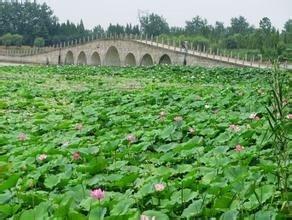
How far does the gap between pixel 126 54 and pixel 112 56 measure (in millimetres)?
5254

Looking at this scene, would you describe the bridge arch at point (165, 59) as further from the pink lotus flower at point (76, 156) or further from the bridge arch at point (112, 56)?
the pink lotus flower at point (76, 156)

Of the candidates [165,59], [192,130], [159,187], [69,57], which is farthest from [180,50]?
[159,187]

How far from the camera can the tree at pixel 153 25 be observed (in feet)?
219

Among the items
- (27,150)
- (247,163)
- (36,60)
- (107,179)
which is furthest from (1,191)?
(36,60)

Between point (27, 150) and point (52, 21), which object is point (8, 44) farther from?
point (27, 150)

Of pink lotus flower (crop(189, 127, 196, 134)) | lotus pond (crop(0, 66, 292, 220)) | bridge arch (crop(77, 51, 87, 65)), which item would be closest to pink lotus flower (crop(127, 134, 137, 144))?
lotus pond (crop(0, 66, 292, 220))

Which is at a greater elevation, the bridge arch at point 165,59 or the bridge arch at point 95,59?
the bridge arch at point 165,59

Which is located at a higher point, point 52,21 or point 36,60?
point 52,21

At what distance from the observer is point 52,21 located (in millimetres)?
72000

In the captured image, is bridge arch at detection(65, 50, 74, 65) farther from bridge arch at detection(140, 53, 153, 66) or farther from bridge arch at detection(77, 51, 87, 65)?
bridge arch at detection(140, 53, 153, 66)

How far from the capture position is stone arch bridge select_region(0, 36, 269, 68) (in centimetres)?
2738

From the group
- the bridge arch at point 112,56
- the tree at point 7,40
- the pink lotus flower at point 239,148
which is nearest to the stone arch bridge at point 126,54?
the bridge arch at point 112,56

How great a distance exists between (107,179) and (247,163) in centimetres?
62

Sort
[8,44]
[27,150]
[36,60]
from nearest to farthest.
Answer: [27,150], [36,60], [8,44]
